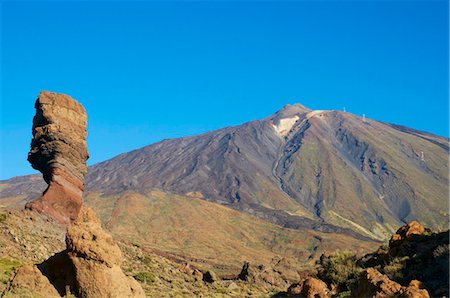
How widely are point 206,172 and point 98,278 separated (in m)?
178

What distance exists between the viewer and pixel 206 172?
193750 millimetres

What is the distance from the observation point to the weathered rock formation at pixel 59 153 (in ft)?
111

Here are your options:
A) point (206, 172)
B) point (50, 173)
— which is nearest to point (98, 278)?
point (50, 173)

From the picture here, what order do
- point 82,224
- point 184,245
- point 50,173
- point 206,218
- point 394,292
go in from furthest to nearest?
point 206,218 → point 184,245 → point 50,173 → point 82,224 → point 394,292

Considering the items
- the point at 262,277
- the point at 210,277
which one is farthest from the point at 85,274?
the point at 262,277

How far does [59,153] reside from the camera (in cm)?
3453

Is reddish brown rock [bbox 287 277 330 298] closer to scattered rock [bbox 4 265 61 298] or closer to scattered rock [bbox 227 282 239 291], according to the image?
scattered rock [bbox 4 265 61 298]

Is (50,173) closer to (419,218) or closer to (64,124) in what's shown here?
(64,124)

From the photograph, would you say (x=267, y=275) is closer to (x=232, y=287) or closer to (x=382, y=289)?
(x=232, y=287)

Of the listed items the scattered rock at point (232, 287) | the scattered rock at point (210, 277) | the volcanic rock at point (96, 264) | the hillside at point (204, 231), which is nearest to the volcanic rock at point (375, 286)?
the volcanic rock at point (96, 264)

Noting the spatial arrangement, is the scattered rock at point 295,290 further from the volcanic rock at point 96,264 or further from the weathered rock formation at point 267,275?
the weathered rock formation at point 267,275

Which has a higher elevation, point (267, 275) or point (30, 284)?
point (267, 275)

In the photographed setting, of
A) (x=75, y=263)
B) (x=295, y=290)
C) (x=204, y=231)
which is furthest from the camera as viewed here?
(x=204, y=231)

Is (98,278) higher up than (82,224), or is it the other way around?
(82,224)
